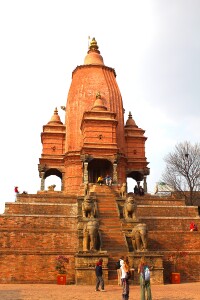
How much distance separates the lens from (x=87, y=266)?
49.3 feet

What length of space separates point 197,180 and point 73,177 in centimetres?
1333

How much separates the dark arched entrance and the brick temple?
0.29 ft

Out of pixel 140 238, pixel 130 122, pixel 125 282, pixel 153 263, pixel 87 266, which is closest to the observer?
pixel 125 282

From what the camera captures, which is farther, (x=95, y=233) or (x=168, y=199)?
(x=168, y=199)

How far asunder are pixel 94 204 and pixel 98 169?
1222cm

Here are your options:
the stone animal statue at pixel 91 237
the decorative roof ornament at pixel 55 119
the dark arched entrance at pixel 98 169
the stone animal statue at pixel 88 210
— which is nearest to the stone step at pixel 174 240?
the stone animal statue at pixel 88 210

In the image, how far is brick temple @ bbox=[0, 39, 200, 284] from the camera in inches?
630

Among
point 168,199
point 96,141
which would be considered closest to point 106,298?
point 168,199

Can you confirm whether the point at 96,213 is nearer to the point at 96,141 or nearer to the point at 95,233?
the point at 95,233

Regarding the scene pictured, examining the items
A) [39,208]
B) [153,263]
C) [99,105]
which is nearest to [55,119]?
[99,105]

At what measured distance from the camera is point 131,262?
1562 cm

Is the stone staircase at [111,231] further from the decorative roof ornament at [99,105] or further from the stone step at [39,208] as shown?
the decorative roof ornament at [99,105]

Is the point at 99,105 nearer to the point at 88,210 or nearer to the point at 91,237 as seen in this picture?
the point at 88,210

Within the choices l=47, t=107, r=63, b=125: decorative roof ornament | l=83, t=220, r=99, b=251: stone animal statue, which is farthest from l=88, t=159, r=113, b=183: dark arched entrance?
l=83, t=220, r=99, b=251: stone animal statue
